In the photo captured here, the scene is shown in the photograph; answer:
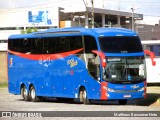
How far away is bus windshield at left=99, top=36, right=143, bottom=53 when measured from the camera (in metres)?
24.5

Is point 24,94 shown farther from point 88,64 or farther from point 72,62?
point 88,64

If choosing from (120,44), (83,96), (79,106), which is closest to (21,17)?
(83,96)

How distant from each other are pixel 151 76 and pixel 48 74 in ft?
42.9

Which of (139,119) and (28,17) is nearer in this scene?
(139,119)

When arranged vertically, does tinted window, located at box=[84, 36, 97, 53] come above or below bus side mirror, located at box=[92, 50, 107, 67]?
above

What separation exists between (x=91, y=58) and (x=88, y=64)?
1.27ft

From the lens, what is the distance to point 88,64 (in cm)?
2514

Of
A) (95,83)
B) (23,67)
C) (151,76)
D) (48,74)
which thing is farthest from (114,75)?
(151,76)

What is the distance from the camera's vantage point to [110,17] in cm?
10969

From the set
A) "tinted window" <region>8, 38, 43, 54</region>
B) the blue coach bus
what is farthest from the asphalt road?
"tinted window" <region>8, 38, 43, 54</region>

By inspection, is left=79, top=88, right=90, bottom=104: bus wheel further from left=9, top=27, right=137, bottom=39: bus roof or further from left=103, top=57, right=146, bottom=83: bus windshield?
left=9, top=27, right=137, bottom=39: bus roof

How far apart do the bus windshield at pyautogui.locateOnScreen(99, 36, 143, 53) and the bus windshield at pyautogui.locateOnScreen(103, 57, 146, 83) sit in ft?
1.34

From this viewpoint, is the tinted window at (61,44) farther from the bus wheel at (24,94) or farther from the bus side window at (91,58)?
the bus wheel at (24,94)

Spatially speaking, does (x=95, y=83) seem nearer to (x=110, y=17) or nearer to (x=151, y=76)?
(x=151, y=76)
